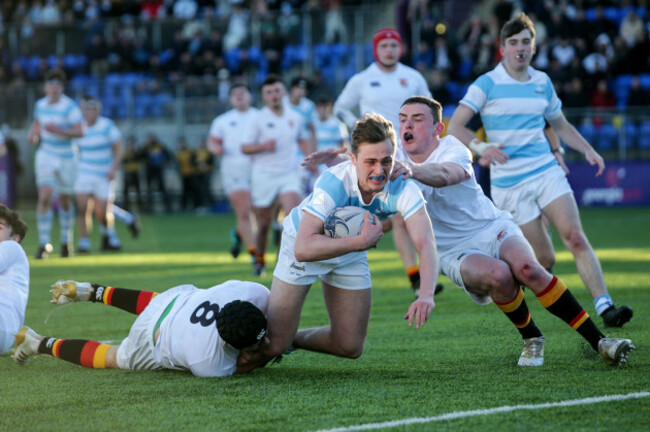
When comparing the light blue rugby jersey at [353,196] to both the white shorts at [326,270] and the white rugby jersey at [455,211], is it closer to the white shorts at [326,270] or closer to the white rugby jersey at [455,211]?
the white shorts at [326,270]

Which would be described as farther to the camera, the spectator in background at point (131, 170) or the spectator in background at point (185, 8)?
the spectator in background at point (185, 8)

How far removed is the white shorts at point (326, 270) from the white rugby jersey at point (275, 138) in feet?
20.9

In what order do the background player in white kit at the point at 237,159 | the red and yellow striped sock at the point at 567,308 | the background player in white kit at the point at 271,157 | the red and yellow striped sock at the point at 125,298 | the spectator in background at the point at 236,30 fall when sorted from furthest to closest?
the spectator in background at the point at 236,30 < the background player in white kit at the point at 237,159 < the background player in white kit at the point at 271,157 < the red and yellow striped sock at the point at 125,298 < the red and yellow striped sock at the point at 567,308

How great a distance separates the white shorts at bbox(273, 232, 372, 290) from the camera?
5.78 m

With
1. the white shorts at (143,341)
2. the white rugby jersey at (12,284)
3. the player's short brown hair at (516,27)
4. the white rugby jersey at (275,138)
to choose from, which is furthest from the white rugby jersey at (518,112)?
the white rugby jersey at (275,138)

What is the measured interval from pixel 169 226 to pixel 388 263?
10.7 m

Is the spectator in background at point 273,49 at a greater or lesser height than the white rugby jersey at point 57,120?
greater

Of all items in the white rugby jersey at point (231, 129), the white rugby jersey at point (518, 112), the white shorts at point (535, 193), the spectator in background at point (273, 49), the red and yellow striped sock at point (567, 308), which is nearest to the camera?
the red and yellow striped sock at point (567, 308)

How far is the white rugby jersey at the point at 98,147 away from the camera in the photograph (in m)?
16.5

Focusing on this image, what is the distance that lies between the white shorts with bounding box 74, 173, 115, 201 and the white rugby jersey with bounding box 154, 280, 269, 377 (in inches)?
419

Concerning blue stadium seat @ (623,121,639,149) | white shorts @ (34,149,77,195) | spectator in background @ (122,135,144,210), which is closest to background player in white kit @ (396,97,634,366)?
white shorts @ (34,149,77,195)

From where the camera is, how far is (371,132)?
522cm

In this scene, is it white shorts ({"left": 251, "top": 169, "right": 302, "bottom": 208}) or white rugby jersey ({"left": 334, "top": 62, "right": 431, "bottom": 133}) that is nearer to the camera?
white rugby jersey ({"left": 334, "top": 62, "right": 431, "bottom": 133})

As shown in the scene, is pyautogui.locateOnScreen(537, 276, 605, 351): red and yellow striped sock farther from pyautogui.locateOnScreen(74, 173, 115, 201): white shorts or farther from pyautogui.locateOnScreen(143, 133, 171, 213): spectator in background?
pyautogui.locateOnScreen(143, 133, 171, 213): spectator in background
